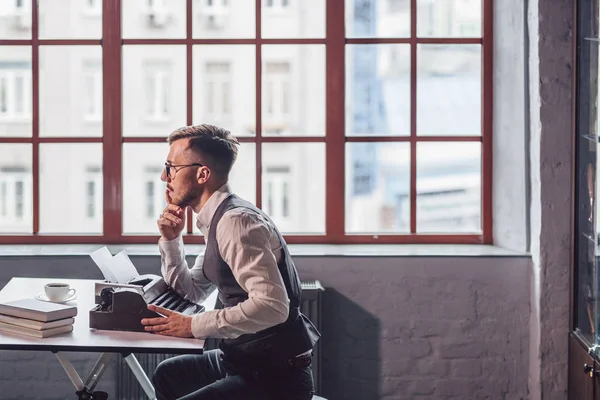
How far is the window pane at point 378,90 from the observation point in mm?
4266

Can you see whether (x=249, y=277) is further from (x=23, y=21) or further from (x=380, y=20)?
(x=23, y=21)

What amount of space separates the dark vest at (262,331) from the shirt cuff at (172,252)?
0.38 m

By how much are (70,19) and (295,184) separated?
139 cm

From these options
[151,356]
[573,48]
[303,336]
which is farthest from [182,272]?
[573,48]

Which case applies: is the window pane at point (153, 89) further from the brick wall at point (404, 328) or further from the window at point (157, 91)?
the brick wall at point (404, 328)

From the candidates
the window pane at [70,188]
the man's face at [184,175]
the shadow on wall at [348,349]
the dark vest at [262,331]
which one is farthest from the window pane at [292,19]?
the dark vest at [262,331]

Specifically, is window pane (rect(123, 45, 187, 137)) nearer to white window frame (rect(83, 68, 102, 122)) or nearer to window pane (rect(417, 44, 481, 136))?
white window frame (rect(83, 68, 102, 122))

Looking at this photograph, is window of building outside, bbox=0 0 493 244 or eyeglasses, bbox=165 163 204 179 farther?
window of building outside, bbox=0 0 493 244

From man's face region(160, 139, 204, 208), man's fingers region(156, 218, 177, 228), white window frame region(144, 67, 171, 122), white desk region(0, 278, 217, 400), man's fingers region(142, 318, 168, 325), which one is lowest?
white desk region(0, 278, 217, 400)

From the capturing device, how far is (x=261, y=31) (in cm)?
425

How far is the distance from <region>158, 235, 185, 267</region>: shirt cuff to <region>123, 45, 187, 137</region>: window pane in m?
1.25

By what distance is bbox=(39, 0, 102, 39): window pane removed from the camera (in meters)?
4.24

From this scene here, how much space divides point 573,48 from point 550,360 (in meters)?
1.38

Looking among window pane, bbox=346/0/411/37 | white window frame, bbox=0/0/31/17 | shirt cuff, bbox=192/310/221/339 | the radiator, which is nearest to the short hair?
shirt cuff, bbox=192/310/221/339
